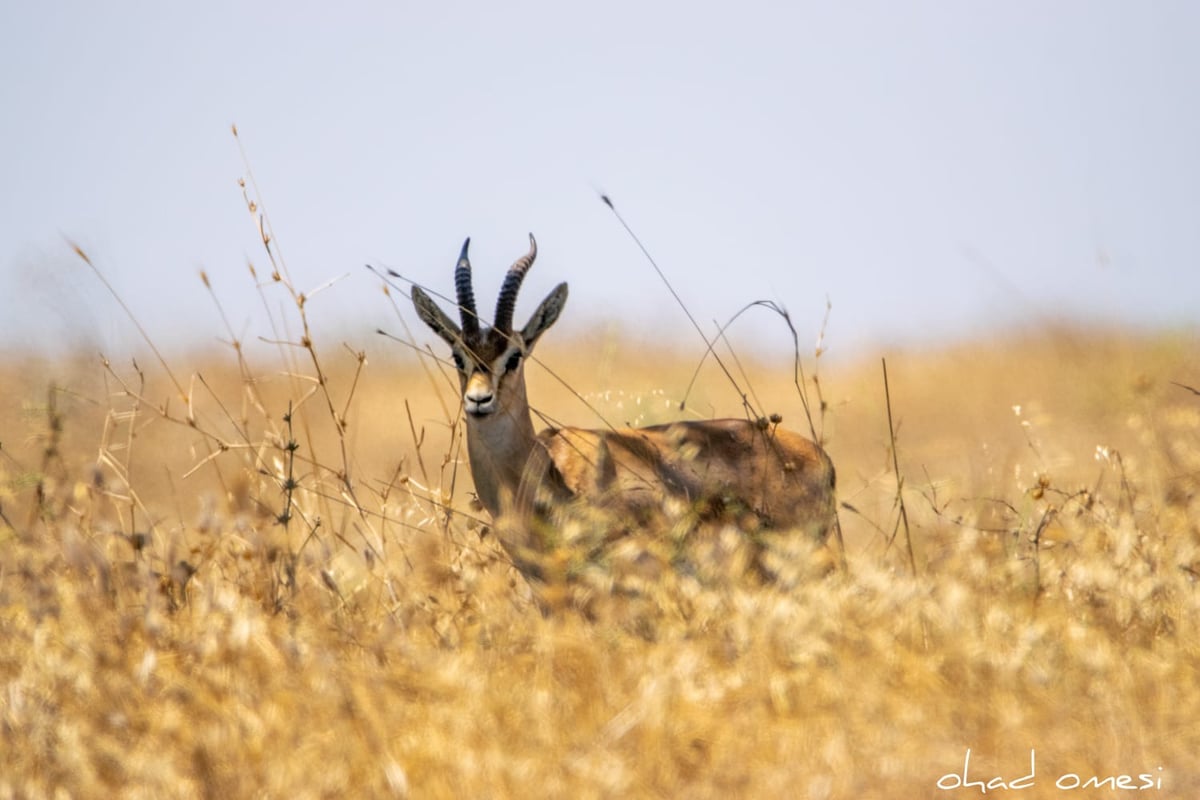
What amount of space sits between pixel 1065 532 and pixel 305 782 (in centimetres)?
301

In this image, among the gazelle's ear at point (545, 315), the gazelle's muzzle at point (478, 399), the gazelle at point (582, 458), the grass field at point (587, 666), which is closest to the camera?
the grass field at point (587, 666)

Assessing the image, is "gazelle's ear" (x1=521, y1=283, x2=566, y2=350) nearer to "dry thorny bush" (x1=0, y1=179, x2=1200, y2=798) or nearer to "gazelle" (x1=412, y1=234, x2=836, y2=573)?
"gazelle" (x1=412, y1=234, x2=836, y2=573)

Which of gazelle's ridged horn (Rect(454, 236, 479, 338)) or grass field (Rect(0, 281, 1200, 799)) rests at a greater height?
gazelle's ridged horn (Rect(454, 236, 479, 338))

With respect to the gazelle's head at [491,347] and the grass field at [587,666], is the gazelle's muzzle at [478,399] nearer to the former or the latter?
the gazelle's head at [491,347]

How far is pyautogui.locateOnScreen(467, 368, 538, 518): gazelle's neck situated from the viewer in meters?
6.67

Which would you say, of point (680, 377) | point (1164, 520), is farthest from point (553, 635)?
point (680, 377)

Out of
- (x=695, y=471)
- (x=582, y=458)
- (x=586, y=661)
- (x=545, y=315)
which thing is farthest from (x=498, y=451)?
(x=586, y=661)

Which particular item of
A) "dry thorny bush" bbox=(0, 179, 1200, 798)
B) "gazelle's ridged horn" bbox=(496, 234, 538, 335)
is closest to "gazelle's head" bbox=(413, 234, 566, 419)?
"gazelle's ridged horn" bbox=(496, 234, 538, 335)

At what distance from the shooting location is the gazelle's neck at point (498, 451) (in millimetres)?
6668

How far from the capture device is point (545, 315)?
762 cm

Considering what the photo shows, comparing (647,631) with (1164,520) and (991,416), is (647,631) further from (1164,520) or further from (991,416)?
(991,416)

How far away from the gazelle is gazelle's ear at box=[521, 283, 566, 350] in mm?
155

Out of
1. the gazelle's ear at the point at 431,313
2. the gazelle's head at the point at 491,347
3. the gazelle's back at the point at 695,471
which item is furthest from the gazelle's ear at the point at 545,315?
the gazelle's back at the point at 695,471

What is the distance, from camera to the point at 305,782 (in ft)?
9.95
